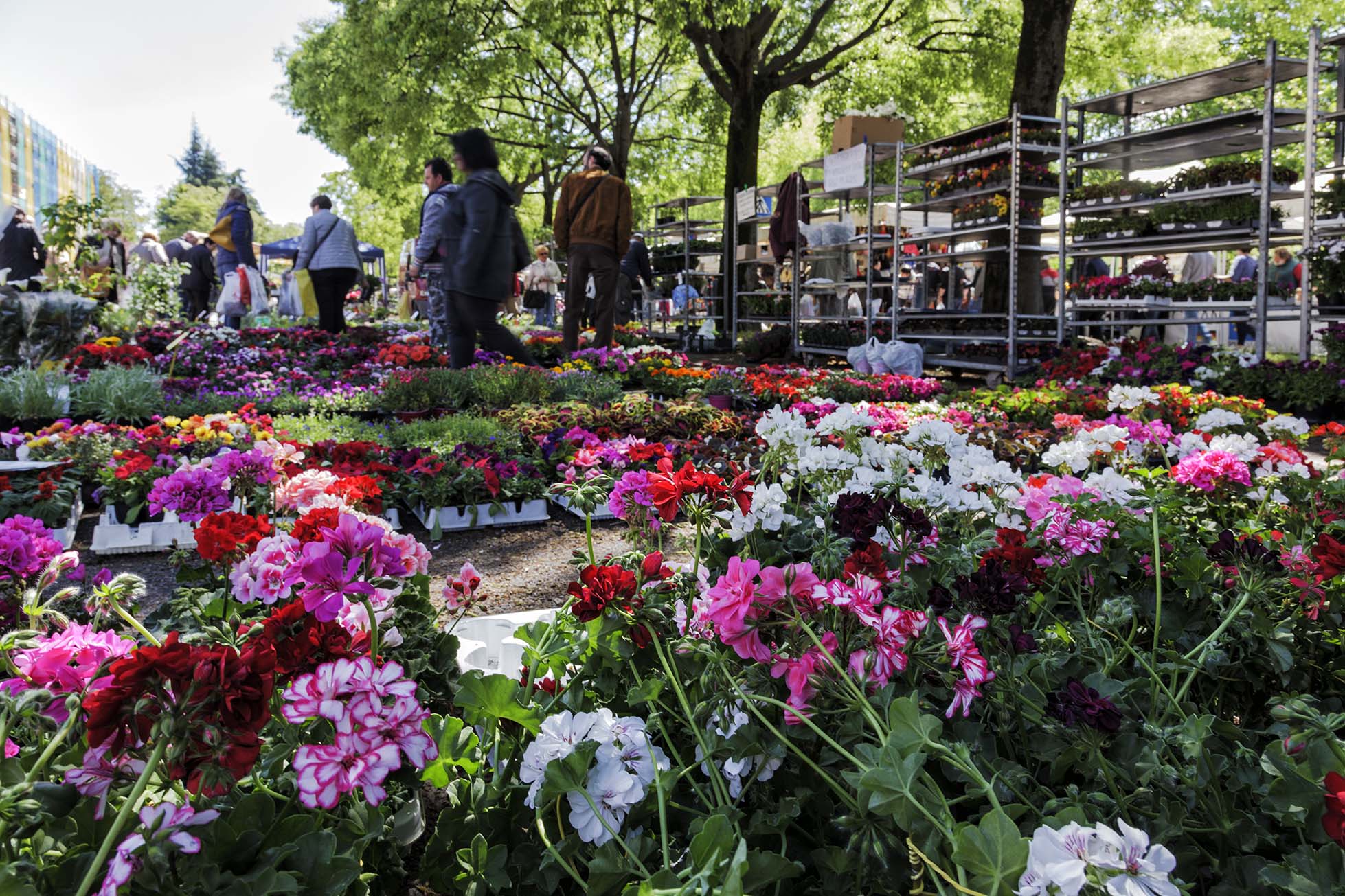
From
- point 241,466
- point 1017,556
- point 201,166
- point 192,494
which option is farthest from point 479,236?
point 201,166

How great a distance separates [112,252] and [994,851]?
18.4 m

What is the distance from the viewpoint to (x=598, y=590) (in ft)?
5.28

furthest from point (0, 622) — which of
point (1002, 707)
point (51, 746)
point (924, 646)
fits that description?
point (1002, 707)

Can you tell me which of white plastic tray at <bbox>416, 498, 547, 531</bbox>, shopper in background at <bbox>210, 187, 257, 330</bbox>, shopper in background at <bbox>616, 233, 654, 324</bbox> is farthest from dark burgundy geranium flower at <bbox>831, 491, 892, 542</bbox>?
shopper in background at <bbox>616, 233, 654, 324</bbox>

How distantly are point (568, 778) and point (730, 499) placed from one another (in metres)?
0.91

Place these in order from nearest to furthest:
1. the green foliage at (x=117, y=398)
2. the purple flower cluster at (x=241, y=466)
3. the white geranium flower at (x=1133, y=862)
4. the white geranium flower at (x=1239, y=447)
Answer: the white geranium flower at (x=1133, y=862) < the purple flower cluster at (x=241, y=466) < the white geranium flower at (x=1239, y=447) < the green foliage at (x=117, y=398)

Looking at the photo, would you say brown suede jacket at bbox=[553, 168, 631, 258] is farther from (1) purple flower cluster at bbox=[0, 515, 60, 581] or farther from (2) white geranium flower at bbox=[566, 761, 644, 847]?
(2) white geranium flower at bbox=[566, 761, 644, 847]

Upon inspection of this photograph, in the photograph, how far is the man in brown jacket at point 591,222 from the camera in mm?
10922

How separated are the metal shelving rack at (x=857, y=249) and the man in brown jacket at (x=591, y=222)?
416 centimetres

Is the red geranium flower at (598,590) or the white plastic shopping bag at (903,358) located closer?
the red geranium flower at (598,590)

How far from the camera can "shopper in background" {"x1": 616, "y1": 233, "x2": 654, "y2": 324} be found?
20328mm

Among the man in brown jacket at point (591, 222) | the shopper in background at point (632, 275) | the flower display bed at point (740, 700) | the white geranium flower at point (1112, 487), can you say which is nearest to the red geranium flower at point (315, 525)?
the flower display bed at point (740, 700)

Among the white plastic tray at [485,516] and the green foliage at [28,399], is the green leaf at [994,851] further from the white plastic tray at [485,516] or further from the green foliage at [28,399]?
the green foliage at [28,399]

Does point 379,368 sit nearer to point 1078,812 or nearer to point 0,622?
point 0,622
